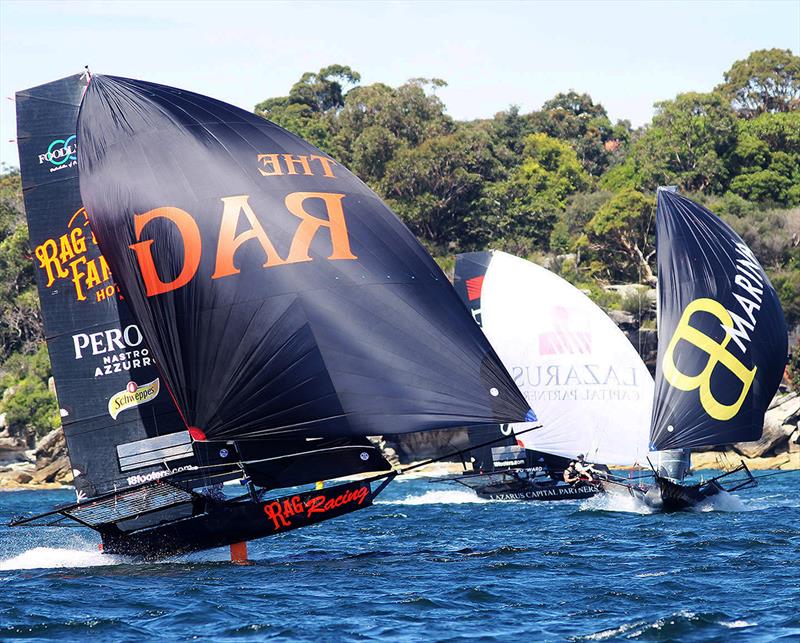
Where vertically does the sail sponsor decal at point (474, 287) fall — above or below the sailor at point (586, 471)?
above

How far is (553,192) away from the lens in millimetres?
75875

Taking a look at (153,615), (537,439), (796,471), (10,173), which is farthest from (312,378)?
(10,173)

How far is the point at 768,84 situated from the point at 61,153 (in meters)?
64.3

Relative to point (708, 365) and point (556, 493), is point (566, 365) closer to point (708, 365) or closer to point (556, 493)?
point (556, 493)

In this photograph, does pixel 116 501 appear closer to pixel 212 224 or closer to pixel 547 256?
pixel 212 224

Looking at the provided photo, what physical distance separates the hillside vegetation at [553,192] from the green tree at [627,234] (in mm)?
67

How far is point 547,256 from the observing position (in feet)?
226

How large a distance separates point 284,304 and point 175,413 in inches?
134

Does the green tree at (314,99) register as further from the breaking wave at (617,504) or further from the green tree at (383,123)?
the breaking wave at (617,504)

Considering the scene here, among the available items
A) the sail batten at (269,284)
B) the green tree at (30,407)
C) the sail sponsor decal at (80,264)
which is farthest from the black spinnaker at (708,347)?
the green tree at (30,407)

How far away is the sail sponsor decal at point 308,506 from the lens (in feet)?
63.5

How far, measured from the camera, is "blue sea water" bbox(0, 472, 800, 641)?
14.8 m

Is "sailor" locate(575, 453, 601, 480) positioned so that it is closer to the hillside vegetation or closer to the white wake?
the white wake

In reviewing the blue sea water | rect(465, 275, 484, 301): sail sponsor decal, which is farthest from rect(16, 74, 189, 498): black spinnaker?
rect(465, 275, 484, 301): sail sponsor decal
